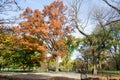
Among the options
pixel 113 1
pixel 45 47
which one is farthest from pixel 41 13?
pixel 113 1

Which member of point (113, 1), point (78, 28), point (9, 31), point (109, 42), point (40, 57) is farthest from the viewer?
point (109, 42)

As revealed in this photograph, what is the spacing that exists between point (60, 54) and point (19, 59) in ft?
40.2

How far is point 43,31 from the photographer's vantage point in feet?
128

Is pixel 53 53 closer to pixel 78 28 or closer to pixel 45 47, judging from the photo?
pixel 45 47

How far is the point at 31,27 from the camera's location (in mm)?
39531

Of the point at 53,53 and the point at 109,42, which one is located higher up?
the point at 109,42

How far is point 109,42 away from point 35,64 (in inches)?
738

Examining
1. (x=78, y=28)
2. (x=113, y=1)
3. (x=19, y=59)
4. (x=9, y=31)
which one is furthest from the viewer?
(x=19, y=59)

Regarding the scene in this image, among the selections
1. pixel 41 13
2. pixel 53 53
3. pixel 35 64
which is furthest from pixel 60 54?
pixel 35 64

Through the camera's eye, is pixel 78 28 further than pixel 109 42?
No

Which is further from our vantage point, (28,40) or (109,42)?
(109,42)

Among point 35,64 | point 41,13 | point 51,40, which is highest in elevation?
point 41,13

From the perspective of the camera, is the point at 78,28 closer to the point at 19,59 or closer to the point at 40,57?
the point at 40,57

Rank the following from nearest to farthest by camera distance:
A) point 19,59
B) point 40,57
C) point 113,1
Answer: point 113,1, point 40,57, point 19,59
